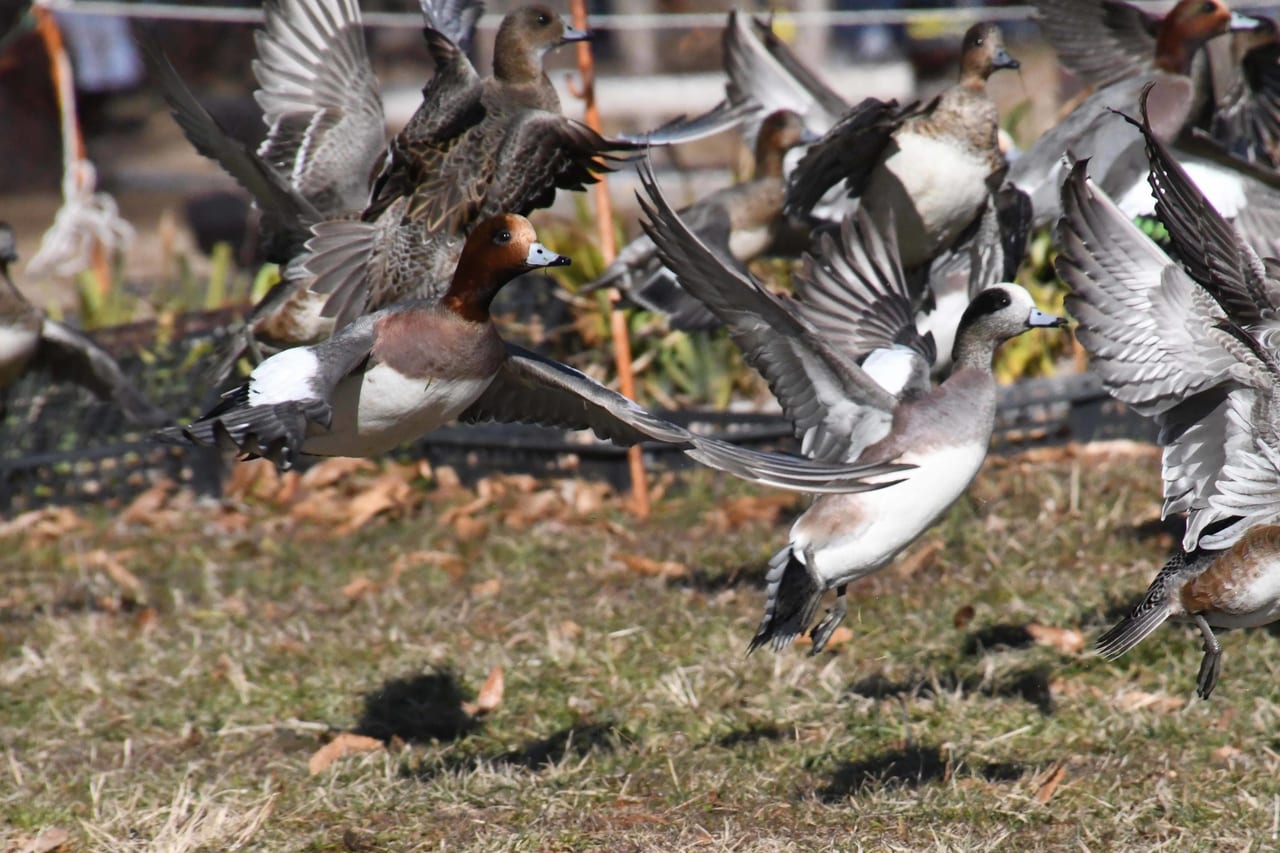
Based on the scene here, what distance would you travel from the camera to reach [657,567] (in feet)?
18.1

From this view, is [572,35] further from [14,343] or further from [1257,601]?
[1257,601]

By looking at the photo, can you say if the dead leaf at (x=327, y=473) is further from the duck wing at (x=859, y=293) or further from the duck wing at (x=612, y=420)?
the duck wing at (x=859, y=293)

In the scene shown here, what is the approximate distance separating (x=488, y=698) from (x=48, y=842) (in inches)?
50.3

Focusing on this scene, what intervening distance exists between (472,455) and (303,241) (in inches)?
87.6

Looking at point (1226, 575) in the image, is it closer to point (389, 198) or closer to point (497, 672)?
point (497, 672)

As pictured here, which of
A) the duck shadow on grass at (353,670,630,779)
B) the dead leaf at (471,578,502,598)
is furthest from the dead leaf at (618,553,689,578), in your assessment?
the duck shadow on grass at (353,670,630,779)

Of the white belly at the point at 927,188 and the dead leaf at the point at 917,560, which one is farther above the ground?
the white belly at the point at 927,188

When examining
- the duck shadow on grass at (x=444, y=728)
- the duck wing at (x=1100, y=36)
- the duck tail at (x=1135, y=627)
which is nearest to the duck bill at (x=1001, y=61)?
the duck wing at (x=1100, y=36)

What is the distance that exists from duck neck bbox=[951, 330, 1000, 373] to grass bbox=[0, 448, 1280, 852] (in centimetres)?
96

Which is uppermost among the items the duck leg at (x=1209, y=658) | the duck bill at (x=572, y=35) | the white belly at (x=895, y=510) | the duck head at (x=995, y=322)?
the duck bill at (x=572, y=35)

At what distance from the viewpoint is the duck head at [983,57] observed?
17.1 feet

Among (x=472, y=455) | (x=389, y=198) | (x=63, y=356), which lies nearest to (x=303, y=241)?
(x=389, y=198)

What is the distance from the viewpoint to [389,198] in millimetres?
4508

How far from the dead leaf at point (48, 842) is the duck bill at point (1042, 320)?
8.48 ft
